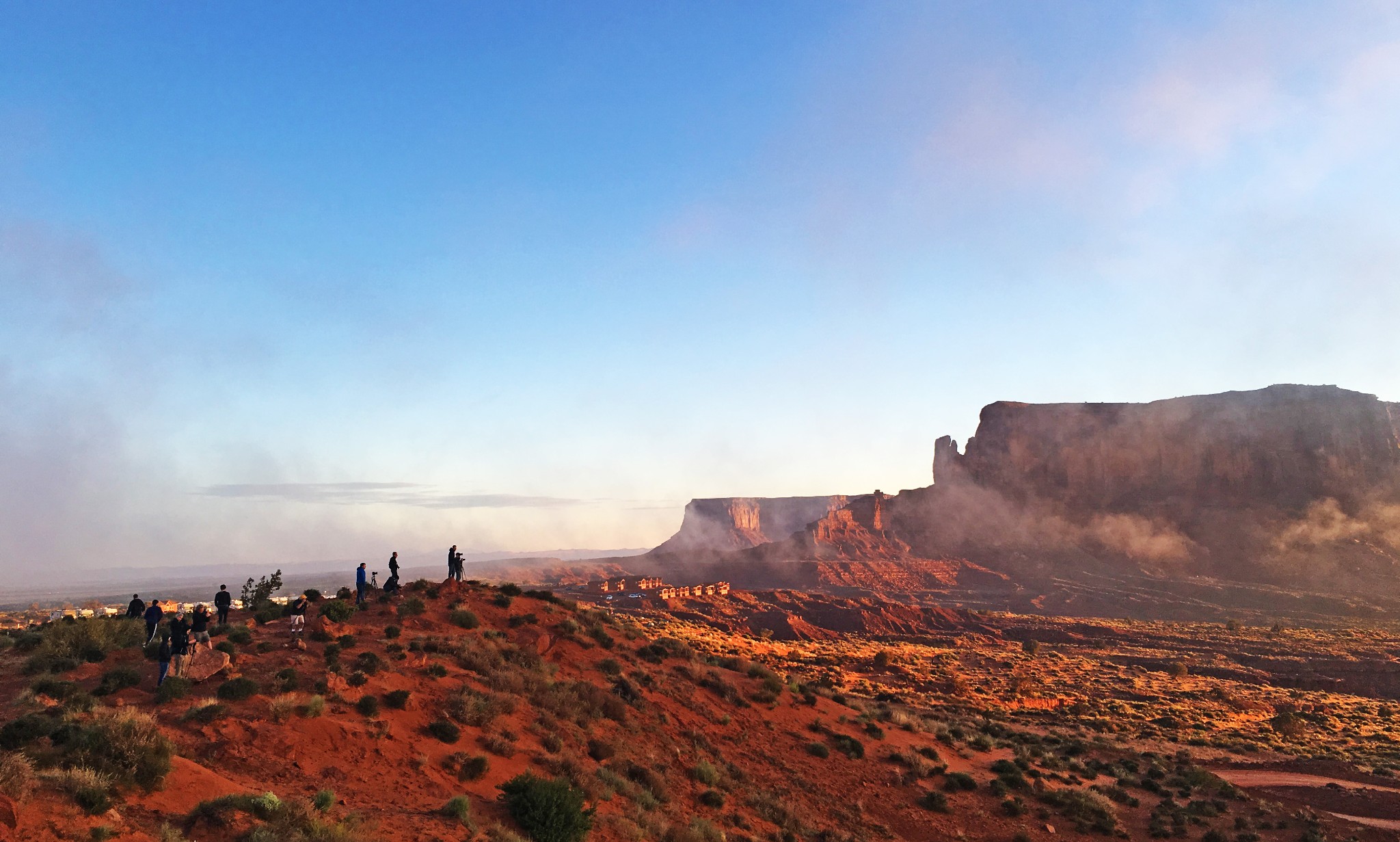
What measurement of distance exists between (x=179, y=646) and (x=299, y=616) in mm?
4337

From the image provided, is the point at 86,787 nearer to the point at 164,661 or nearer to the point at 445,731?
the point at 164,661

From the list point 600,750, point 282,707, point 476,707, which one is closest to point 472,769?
point 476,707

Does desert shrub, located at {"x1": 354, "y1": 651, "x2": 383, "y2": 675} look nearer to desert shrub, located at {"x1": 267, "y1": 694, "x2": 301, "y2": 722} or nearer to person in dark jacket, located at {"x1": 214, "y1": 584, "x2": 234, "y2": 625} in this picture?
desert shrub, located at {"x1": 267, "y1": 694, "x2": 301, "y2": 722}

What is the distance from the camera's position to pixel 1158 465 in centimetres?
13688

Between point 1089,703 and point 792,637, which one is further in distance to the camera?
point 792,637

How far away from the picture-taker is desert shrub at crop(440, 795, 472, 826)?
1045 centimetres

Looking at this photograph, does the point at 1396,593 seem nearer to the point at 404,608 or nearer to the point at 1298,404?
the point at 1298,404

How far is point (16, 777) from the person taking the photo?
7.86 m

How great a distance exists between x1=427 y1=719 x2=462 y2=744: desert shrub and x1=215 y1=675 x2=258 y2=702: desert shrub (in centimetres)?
344

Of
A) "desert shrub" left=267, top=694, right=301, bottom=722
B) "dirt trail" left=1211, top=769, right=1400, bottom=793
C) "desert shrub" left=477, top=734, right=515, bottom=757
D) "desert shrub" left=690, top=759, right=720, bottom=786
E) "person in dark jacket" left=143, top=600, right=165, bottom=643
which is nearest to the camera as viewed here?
"desert shrub" left=267, top=694, right=301, bottom=722

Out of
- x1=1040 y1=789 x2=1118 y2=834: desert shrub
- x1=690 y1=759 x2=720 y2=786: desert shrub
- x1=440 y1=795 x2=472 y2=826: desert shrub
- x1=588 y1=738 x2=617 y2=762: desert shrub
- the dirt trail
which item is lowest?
the dirt trail

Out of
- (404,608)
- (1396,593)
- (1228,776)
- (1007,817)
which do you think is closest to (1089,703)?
(1228,776)

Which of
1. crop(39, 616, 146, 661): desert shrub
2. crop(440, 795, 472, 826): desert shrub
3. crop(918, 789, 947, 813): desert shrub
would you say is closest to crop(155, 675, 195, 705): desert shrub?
crop(39, 616, 146, 661): desert shrub

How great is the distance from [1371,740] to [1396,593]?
86430 mm
